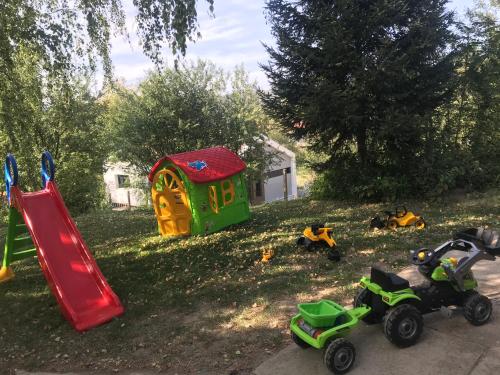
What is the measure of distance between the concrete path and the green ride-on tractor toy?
4.4 inches

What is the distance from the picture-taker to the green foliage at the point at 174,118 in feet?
65.9

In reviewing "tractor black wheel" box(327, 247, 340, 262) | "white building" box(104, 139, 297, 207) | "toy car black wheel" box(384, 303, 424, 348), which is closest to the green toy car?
"toy car black wheel" box(384, 303, 424, 348)

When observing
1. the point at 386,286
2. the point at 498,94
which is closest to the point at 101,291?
the point at 386,286

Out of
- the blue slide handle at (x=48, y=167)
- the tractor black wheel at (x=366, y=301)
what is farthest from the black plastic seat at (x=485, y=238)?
the blue slide handle at (x=48, y=167)

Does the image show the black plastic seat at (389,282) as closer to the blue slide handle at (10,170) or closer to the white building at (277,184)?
the blue slide handle at (10,170)

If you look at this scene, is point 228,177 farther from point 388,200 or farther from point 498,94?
point 498,94

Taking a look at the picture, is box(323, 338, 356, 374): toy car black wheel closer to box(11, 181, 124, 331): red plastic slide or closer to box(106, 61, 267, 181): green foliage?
box(11, 181, 124, 331): red plastic slide

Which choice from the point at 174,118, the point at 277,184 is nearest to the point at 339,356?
the point at 174,118

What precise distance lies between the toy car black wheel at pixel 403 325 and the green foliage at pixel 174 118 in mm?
17129

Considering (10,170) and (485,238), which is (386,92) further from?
(10,170)

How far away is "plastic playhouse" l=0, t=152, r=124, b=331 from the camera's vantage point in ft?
18.5

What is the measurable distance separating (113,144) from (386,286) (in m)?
18.7

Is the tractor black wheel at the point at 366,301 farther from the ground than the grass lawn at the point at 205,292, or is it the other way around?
the tractor black wheel at the point at 366,301

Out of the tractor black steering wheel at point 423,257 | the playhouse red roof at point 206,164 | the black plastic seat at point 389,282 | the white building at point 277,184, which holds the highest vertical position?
the playhouse red roof at point 206,164
